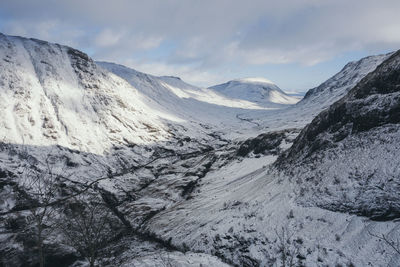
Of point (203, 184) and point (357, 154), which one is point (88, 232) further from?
point (203, 184)

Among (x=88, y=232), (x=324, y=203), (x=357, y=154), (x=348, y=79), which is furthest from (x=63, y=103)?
(x=348, y=79)

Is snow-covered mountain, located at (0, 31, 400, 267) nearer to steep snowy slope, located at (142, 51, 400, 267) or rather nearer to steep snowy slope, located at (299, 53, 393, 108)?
steep snowy slope, located at (142, 51, 400, 267)

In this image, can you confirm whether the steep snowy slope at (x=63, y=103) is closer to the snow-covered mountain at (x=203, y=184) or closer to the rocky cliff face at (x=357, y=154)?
the snow-covered mountain at (x=203, y=184)

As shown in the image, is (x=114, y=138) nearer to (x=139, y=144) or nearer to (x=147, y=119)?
(x=139, y=144)

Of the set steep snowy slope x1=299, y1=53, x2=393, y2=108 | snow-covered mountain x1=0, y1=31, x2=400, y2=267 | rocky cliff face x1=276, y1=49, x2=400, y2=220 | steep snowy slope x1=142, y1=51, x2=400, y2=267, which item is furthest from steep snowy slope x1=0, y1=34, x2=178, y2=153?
steep snowy slope x1=299, y1=53, x2=393, y2=108

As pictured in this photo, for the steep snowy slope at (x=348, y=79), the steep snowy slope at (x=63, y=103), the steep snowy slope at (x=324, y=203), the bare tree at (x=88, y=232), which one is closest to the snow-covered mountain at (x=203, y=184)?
the steep snowy slope at (x=324, y=203)

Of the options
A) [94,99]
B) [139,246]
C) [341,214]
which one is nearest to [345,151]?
[341,214]
